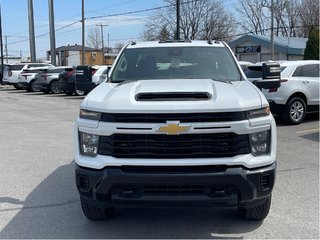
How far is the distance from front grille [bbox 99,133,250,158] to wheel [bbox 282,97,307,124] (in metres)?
7.84

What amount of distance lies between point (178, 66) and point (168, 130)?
179 cm

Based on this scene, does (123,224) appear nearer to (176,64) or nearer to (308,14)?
(176,64)

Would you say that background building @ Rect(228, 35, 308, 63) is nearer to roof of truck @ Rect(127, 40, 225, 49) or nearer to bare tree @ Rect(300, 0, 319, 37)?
bare tree @ Rect(300, 0, 319, 37)

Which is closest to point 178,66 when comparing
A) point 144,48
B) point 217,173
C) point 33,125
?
point 144,48

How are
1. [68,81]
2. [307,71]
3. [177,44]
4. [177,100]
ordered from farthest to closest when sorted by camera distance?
[68,81] < [307,71] < [177,44] < [177,100]

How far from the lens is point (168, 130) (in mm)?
3875

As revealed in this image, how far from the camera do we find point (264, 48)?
39562 mm

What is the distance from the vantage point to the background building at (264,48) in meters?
37.7

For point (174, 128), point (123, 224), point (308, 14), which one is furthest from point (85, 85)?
point (308, 14)

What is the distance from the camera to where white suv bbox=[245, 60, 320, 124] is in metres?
11.2

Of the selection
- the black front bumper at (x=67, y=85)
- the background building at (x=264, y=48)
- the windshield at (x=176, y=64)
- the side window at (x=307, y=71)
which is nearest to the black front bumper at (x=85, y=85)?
the windshield at (x=176, y=64)

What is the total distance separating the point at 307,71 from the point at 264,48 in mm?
28747

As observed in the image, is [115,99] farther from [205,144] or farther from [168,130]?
[205,144]

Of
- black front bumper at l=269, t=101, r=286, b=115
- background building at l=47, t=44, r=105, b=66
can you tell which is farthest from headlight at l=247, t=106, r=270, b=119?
background building at l=47, t=44, r=105, b=66
